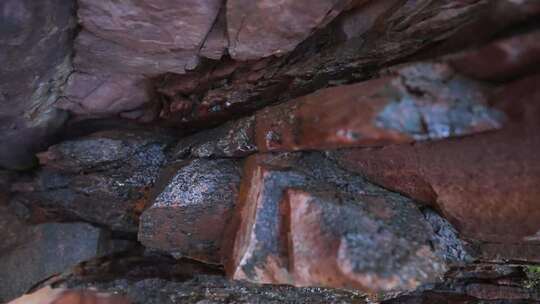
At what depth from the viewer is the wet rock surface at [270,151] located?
184 centimetres

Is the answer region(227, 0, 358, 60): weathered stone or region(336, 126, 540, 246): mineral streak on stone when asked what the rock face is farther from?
region(336, 126, 540, 246): mineral streak on stone

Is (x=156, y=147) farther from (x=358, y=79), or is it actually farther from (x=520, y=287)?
(x=520, y=287)

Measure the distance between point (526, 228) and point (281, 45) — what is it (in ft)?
5.11

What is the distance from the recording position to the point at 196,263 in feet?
10.1

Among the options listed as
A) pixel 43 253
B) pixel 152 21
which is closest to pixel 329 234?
pixel 152 21

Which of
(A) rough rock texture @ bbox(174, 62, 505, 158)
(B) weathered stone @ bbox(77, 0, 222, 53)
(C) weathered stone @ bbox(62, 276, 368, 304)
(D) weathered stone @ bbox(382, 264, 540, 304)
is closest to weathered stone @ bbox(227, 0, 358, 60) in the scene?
(B) weathered stone @ bbox(77, 0, 222, 53)

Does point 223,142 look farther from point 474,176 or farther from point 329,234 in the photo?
point 474,176

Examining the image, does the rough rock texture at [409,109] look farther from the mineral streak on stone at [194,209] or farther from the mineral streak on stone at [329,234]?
the mineral streak on stone at [194,209]

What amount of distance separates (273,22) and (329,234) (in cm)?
115

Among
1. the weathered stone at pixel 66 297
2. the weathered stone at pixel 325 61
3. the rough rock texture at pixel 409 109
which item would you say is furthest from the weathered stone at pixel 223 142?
the weathered stone at pixel 66 297

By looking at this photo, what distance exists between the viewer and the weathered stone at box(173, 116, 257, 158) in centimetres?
268

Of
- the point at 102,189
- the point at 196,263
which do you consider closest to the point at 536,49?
the point at 196,263

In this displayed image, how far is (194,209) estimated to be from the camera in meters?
2.68

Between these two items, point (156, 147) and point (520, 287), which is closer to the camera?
point (520, 287)
